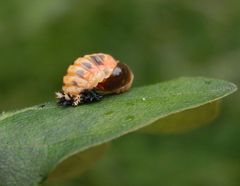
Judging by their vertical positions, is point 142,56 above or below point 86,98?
below

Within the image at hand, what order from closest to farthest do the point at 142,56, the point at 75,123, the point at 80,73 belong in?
the point at 75,123, the point at 80,73, the point at 142,56

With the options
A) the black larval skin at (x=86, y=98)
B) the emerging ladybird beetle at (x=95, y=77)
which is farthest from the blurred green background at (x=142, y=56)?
the black larval skin at (x=86, y=98)

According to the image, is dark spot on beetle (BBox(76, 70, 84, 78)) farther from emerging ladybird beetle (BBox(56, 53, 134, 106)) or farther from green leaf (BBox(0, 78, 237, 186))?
green leaf (BBox(0, 78, 237, 186))

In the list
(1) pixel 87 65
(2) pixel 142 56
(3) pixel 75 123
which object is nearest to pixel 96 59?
(1) pixel 87 65

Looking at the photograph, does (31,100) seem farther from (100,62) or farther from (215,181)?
(100,62)

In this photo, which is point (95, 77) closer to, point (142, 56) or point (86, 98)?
point (86, 98)

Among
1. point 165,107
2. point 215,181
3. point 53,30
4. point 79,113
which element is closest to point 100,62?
point 79,113
